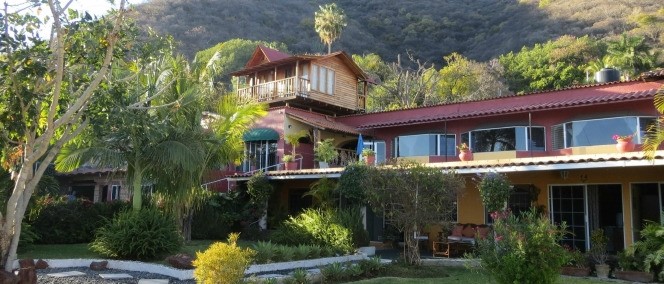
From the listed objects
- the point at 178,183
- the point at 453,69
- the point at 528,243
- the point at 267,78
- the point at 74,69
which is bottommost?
the point at 528,243

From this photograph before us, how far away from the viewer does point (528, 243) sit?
27.8ft

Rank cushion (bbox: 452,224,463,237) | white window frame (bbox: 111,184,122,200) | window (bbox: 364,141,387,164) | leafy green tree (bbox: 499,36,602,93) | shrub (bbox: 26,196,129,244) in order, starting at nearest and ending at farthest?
shrub (bbox: 26,196,129,244)
cushion (bbox: 452,224,463,237)
window (bbox: 364,141,387,164)
white window frame (bbox: 111,184,122,200)
leafy green tree (bbox: 499,36,602,93)

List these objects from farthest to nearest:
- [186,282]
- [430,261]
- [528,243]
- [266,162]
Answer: [266,162] → [430,261] → [186,282] → [528,243]

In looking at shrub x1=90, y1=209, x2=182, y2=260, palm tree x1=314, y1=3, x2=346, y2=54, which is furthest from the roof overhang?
palm tree x1=314, y1=3, x2=346, y2=54

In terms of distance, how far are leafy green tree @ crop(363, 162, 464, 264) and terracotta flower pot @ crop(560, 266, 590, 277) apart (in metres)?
3.03

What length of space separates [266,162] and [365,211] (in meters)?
8.12

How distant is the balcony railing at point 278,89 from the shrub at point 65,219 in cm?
1162

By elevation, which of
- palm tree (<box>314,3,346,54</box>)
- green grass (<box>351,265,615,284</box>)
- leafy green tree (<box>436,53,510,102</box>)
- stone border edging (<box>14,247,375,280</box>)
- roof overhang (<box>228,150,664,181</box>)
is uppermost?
palm tree (<box>314,3,346,54</box>)

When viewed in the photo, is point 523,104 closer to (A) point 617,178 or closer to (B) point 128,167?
(A) point 617,178

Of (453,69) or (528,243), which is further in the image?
(453,69)

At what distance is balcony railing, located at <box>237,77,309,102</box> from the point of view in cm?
2742

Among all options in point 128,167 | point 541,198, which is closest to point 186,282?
point 128,167

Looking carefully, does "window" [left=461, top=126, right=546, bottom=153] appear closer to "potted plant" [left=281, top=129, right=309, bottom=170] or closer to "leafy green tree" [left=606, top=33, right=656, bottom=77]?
"potted plant" [left=281, top=129, right=309, bottom=170]

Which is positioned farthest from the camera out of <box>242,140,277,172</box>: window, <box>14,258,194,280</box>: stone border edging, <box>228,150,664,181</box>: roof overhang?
<box>242,140,277,172</box>: window
